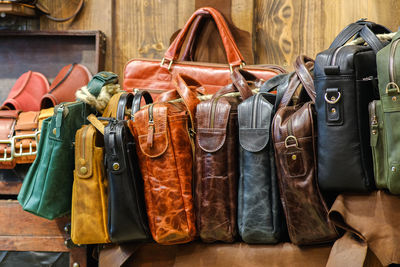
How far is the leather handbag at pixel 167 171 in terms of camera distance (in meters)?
1.30

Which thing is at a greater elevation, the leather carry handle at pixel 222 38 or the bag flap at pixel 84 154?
the leather carry handle at pixel 222 38

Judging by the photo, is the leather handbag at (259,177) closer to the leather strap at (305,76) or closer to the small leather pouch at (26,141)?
the leather strap at (305,76)

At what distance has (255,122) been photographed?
126 centimetres

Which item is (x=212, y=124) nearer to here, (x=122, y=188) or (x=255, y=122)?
(x=255, y=122)

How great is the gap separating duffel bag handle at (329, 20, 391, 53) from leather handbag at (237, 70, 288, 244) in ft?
1.02

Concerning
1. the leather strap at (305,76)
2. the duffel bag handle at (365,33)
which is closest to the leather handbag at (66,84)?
the leather strap at (305,76)

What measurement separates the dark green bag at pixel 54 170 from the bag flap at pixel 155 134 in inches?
11.2

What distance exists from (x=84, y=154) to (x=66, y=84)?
2.11ft

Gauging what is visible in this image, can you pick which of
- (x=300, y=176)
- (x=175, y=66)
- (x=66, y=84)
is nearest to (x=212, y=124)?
(x=300, y=176)

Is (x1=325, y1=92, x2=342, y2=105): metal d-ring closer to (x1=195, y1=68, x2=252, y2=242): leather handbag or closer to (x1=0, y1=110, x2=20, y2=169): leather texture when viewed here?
(x1=195, y1=68, x2=252, y2=242): leather handbag

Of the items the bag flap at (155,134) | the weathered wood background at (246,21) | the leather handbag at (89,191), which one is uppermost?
the weathered wood background at (246,21)

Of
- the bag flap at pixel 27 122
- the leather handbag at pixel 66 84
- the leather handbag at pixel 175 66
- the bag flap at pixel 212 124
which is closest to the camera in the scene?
the bag flap at pixel 212 124

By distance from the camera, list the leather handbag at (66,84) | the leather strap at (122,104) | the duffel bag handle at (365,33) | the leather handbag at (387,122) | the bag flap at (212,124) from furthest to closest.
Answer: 1. the leather handbag at (66,84)
2. the leather strap at (122,104)
3. the bag flap at (212,124)
4. the duffel bag handle at (365,33)
5. the leather handbag at (387,122)

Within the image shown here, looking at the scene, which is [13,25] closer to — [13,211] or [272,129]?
[13,211]
